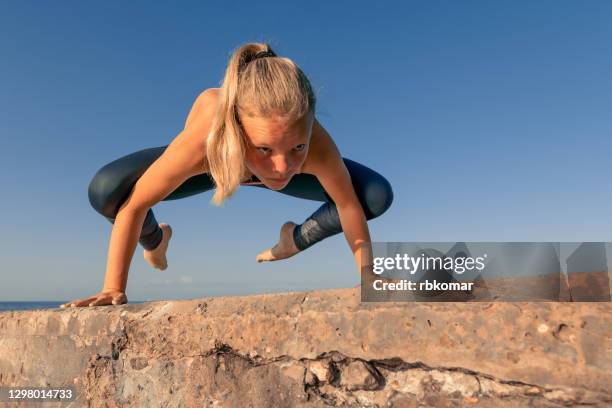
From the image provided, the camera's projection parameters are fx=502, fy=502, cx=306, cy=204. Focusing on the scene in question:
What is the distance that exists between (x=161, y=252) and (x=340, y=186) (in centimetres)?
161

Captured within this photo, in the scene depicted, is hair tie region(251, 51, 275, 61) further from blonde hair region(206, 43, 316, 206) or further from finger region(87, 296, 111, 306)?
finger region(87, 296, 111, 306)

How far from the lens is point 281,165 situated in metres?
1.98

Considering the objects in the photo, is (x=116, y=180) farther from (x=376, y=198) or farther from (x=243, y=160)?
(x=376, y=198)

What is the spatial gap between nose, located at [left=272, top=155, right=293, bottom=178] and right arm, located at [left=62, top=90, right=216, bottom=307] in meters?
0.33

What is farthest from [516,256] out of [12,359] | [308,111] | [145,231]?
[145,231]

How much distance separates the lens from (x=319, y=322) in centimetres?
148

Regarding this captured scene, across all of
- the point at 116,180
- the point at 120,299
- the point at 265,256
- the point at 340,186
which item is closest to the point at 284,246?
the point at 265,256

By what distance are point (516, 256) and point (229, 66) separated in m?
1.33

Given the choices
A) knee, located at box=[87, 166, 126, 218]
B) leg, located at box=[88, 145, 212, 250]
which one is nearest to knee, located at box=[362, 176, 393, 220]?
leg, located at box=[88, 145, 212, 250]

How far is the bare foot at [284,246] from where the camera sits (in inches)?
125

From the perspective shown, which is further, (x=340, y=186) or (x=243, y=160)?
(x=340, y=186)

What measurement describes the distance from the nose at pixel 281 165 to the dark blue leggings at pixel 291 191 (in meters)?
0.68

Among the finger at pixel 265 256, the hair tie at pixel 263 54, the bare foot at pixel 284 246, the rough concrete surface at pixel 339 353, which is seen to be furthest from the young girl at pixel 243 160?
the finger at pixel 265 256

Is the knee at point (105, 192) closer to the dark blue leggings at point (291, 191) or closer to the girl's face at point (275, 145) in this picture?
the dark blue leggings at point (291, 191)
